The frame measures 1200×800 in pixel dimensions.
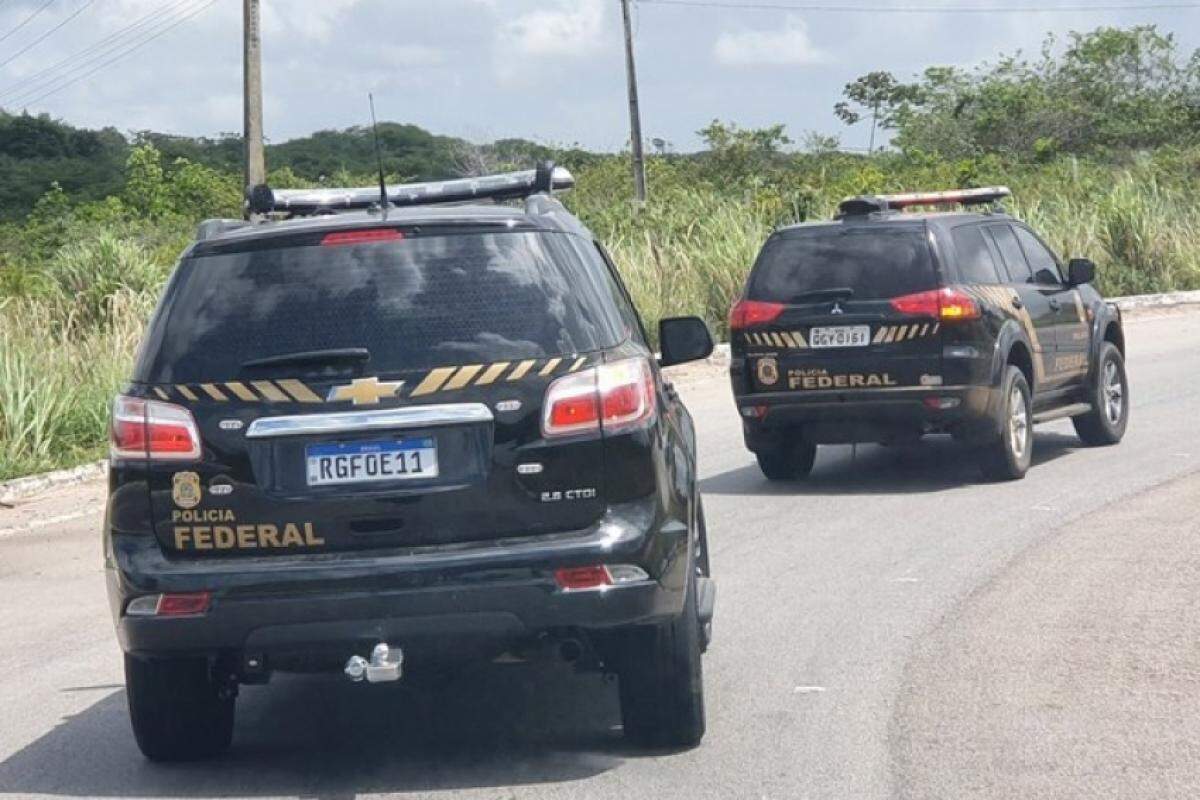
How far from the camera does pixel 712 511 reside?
11914 millimetres

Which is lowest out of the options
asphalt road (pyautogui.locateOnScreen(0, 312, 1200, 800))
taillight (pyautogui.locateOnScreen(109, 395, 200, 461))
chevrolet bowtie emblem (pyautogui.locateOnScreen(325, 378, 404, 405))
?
asphalt road (pyautogui.locateOnScreen(0, 312, 1200, 800))

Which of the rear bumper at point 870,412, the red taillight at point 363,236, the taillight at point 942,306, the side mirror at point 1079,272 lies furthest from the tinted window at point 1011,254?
the red taillight at point 363,236

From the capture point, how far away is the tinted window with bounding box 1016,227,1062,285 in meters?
13.8

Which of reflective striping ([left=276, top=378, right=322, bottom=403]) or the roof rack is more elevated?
reflective striping ([left=276, top=378, right=322, bottom=403])

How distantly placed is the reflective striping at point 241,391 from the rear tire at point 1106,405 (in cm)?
934

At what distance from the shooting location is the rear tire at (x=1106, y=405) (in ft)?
46.3

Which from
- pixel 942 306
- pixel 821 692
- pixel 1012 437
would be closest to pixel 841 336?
pixel 942 306

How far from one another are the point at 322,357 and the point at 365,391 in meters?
0.17

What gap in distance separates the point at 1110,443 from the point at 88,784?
31.7ft

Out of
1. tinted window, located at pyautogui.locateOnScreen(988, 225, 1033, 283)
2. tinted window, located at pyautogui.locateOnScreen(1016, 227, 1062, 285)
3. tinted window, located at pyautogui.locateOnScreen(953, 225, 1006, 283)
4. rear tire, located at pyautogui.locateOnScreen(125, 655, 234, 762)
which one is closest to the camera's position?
rear tire, located at pyautogui.locateOnScreen(125, 655, 234, 762)

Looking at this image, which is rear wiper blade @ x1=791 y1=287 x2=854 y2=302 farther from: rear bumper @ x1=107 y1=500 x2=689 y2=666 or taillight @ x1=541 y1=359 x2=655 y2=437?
rear bumper @ x1=107 y1=500 x2=689 y2=666

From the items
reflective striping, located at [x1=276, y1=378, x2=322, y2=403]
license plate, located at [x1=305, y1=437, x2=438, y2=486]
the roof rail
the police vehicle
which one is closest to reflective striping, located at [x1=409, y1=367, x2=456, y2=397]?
the police vehicle

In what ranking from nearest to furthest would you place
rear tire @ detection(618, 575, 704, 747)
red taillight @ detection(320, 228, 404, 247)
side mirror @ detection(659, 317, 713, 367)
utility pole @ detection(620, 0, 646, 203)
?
red taillight @ detection(320, 228, 404, 247) < rear tire @ detection(618, 575, 704, 747) < side mirror @ detection(659, 317, 713, 367) < utility pole @ detection(620, 0, 646, 203)

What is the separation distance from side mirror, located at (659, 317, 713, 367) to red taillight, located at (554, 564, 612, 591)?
175 cm
